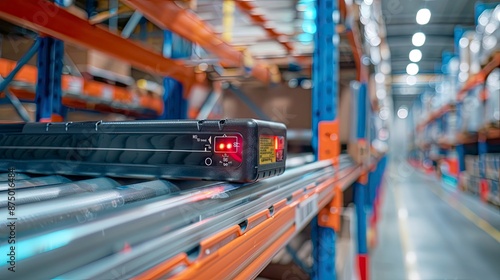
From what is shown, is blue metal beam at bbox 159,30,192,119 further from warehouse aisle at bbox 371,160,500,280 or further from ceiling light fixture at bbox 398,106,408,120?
ceiling light fixture at bbox 398,106,408,120

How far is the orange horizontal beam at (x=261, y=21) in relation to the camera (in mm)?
2217

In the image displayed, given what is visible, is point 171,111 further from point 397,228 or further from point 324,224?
point 397,228

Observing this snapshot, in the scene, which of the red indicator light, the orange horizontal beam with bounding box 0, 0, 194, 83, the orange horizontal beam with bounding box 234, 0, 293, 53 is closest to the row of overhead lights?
the orange horizontal beam with bounding box 234, 0, 293, 53

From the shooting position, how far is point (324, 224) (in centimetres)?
173

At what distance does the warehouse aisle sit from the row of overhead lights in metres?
3.88

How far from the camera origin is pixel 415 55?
12.8 meters

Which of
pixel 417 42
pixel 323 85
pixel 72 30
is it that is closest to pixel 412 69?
pixel 417 42

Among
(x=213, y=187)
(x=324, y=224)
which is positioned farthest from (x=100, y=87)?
(x=213, y=187)

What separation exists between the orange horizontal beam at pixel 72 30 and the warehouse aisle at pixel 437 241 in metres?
2.55

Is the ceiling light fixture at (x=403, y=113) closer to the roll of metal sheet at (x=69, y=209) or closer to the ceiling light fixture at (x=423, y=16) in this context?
the ceiling light fixture at (x=423, y=16)

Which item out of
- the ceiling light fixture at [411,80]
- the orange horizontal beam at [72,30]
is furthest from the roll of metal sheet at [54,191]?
the ceiling light fixture at [411,80]

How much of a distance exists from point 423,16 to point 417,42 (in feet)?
8.28

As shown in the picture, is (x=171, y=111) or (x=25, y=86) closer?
(x=25, y=86)

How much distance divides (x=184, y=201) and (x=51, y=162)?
1.56 ft
